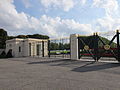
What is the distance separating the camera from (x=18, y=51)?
91.0ft

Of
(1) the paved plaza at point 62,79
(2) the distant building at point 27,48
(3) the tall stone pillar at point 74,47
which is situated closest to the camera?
(1) the paved plaza at point 62,79

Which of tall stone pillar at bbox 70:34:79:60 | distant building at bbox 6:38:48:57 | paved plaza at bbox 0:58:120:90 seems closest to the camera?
paved plaza at bbox 0:58:120:90

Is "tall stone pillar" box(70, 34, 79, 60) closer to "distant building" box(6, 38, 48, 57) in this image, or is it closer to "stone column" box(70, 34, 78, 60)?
"stone column" box(70, 34, 78, 60)

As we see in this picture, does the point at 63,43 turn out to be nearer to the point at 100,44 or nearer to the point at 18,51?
the point at 100,44

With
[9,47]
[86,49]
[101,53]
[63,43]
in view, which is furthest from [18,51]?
[101,53]

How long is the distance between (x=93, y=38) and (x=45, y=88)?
10.8 meters

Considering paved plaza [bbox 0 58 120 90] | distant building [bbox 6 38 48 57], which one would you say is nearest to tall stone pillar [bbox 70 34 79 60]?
paved plaza [bbox 0 58 120 90]

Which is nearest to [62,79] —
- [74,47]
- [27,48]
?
[74,47]

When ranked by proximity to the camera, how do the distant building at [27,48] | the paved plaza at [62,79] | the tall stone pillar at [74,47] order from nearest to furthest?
the paved plaza at [62,79]
the tall stone pillar at [74,47]
the distant building at [27,48]

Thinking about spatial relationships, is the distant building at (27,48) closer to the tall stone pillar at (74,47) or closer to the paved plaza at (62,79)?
the tall stone pillar at (74,47)

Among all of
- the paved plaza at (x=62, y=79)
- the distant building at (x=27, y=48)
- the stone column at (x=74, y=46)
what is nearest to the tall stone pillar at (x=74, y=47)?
the stone column at (x=74, y=46)

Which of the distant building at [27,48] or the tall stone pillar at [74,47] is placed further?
the distant building at [27,48]

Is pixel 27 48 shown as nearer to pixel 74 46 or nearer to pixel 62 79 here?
pixel 74 46

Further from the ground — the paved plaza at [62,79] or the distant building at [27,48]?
the distant building at [27,48]
